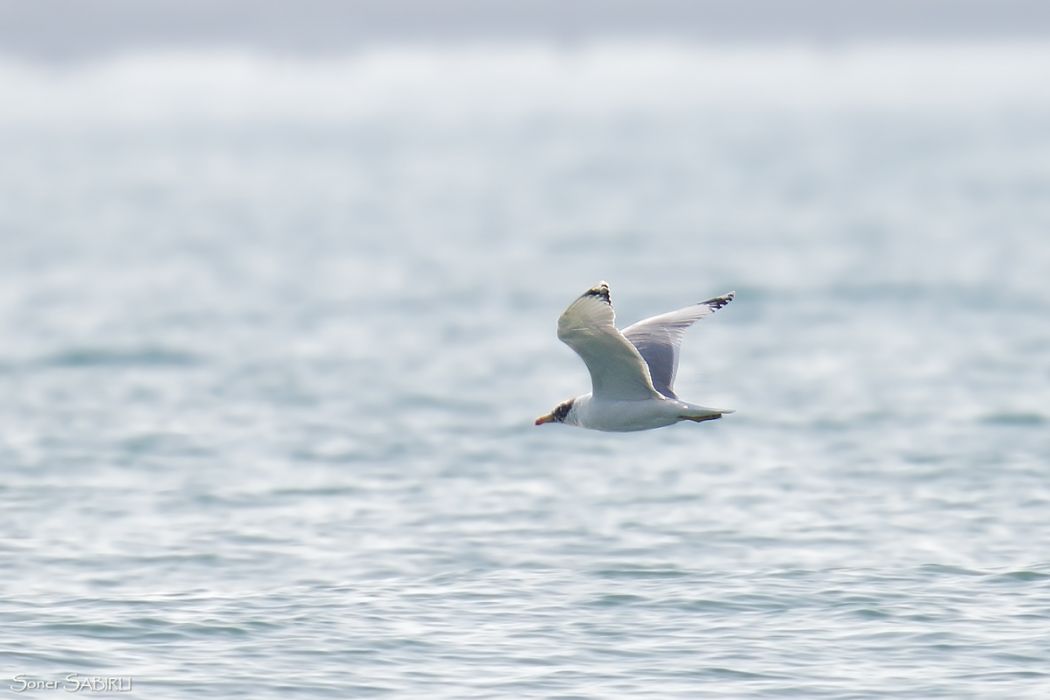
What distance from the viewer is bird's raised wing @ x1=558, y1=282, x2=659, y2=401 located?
12109 millimetres

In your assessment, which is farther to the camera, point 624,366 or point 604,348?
point 624,366

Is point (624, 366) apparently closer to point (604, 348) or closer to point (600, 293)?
point (604, 348)

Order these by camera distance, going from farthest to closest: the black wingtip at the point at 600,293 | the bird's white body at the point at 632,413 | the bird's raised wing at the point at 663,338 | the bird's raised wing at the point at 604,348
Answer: the bird's raised wing at the point at 663,338
the bird's white body at the point at 632,413
the bird's raised wing at the point at 604,348
the black wingtip at the point at 600,293

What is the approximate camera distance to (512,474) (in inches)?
767

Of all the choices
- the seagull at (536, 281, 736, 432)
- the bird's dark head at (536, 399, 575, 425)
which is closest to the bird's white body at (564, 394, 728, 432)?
the seagull at (536, 281, 736, 432)

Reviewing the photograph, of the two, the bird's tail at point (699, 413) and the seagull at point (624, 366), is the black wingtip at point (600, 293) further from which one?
the bird's tail at point (699, 413)

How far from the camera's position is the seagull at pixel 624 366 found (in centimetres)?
1225

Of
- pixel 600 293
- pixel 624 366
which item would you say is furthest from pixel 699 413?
pixel 600 293

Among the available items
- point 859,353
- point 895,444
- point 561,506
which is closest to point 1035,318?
point 859,353

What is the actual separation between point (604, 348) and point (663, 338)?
49.8 inches

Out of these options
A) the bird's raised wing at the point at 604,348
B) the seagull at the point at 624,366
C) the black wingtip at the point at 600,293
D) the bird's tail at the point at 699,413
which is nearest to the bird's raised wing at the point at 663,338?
the seagull at the point at 624,366

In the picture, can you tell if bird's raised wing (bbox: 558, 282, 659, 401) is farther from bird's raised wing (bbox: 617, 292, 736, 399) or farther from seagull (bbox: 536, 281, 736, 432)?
bird's raised wing (bbox: 617, 292, 736, 399)

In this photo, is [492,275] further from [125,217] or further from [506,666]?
[506,666]

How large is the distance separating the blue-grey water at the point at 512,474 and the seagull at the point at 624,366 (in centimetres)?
A: 145
